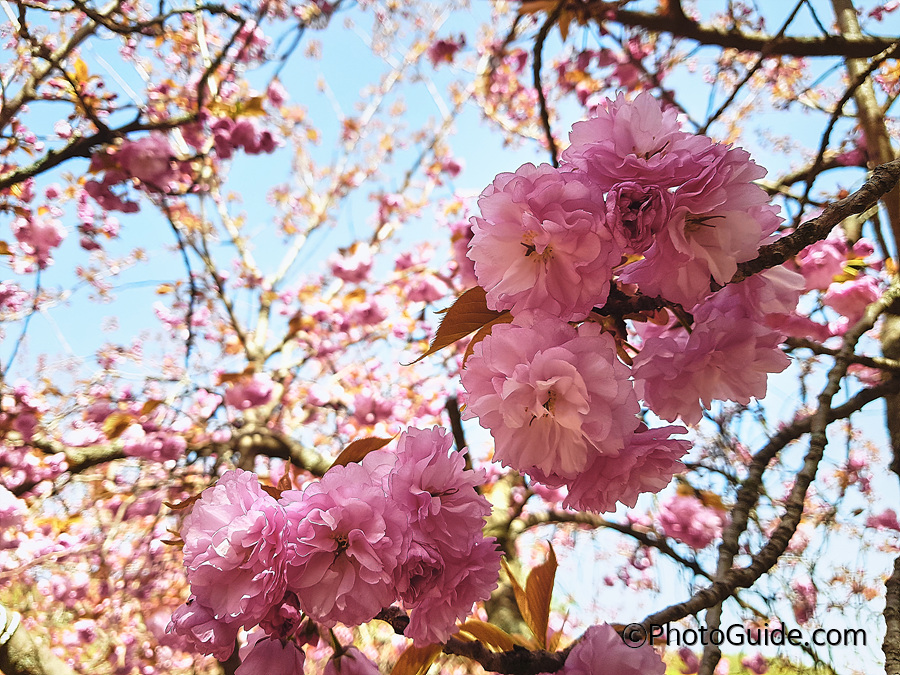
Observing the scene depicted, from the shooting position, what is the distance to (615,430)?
48cm

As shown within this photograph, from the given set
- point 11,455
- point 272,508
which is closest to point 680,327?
point 272,508

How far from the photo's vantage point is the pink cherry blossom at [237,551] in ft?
1.67

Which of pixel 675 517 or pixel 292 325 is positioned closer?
pixel 675 517

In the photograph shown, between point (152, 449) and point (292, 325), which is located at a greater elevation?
point (292, 325)

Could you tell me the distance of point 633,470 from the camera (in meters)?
0.53

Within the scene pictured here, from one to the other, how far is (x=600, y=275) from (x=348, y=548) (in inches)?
13.7

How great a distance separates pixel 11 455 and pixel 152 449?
1.85 ft

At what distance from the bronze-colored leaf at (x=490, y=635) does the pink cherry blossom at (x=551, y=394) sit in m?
0.34

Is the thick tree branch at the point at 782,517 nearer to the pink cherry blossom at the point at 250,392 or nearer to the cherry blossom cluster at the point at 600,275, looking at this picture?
the cherry blossom cluster at the point at 600,275

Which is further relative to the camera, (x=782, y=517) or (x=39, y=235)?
(x=39, y=235)

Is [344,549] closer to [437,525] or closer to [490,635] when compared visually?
[437,525]

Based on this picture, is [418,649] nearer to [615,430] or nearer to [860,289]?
[615,430]

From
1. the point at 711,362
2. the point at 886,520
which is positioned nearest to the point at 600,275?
the point at 711,362

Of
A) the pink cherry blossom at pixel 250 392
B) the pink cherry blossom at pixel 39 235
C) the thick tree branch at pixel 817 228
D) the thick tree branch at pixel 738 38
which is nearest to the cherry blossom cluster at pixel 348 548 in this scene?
the thick tree branch at pixel 817 228
